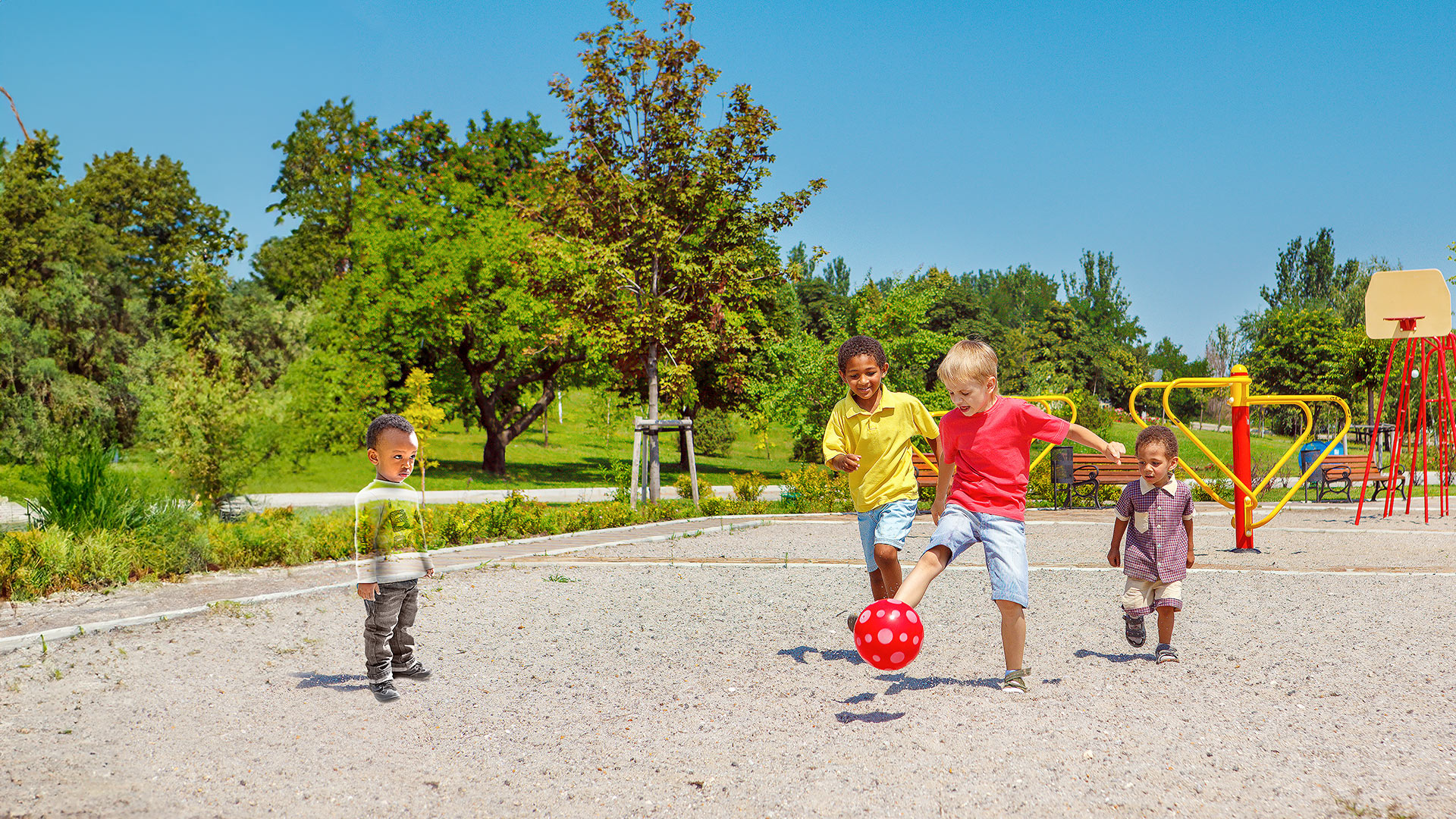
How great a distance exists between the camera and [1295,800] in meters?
3.19

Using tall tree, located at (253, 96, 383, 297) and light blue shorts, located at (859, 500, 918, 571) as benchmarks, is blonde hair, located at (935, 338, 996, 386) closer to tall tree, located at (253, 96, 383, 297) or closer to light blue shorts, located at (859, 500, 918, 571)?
light blue shorts, located at (859, 500, 918, 571)

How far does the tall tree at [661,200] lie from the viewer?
15.5 m

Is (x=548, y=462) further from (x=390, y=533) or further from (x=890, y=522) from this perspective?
(x=390, y=533)

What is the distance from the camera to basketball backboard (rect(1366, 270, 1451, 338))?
42.7 ft

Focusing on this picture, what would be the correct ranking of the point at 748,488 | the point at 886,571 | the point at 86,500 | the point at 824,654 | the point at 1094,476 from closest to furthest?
the point at 886,571
the point at 824,654
the point at 86,500
the point at 1094,476
the point at 748,488

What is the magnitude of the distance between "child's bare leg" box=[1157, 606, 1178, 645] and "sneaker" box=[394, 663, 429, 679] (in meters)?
3.84

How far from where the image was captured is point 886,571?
5.18 metres

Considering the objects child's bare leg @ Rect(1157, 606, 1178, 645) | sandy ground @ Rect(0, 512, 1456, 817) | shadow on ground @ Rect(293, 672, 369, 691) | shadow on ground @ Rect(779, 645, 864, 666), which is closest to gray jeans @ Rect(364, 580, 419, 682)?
sandy ground @ Rect(0, 512, 1456, 817)

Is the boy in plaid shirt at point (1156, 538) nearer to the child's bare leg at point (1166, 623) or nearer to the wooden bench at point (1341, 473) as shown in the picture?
the child's bare leg at point (1166, 623)

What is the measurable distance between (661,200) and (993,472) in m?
12.1

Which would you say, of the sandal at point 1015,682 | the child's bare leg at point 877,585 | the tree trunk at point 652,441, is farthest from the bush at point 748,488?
the sandal at point 1015,682

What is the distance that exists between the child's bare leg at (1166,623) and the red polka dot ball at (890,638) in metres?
2.00

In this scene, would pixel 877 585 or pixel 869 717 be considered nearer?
pixel 869 717

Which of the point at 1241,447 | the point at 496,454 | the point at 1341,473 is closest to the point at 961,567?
the point at 1241,447
